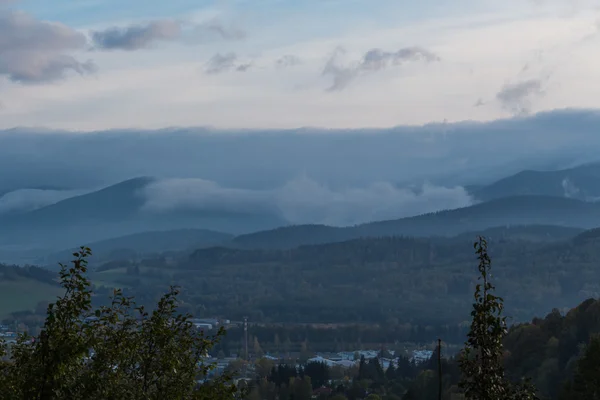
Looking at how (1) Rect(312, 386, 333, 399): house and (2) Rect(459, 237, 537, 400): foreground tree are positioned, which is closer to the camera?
(2) Rect(459, 237, 537, 400): foreground tree

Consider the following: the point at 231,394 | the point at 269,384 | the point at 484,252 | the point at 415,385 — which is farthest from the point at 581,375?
the point at 269,384

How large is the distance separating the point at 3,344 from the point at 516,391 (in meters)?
15.3

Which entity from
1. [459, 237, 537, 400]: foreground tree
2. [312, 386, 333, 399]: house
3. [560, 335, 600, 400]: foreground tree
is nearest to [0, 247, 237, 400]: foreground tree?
[459, 237, 537, 400]: foreground tree

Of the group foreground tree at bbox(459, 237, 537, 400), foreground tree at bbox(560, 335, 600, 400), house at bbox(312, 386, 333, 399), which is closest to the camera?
foreground tree at bbox(459, 237, 537, 400)

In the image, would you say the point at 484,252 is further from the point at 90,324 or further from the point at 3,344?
the point at 3,344

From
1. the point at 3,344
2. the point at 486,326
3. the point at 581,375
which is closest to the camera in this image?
the point at 486,326

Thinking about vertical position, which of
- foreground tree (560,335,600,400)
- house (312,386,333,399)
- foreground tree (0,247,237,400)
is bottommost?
house (312,386,333,399)

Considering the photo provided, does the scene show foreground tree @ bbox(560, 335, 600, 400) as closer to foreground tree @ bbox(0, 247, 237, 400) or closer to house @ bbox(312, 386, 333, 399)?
foreground tree @ bbox(0, 247, 237, 400)

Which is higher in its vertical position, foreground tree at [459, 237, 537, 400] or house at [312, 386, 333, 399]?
foreground tree at [459, 237, 537, 400]

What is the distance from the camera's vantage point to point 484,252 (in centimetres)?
2394

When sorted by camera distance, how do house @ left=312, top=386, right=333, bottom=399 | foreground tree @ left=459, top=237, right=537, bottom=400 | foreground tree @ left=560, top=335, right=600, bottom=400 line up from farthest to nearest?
house @ left=312, top=386, right=333, bottom=399, foreground tree @ left=560, top=335, right=600, bottom=400, foreground tree @ left=459, top=237, right=537, bottom=400

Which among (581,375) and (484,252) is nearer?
(484,252)

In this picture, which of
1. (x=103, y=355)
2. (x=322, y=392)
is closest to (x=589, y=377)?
(x=103, y=355)

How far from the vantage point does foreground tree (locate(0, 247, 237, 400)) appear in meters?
25.3
